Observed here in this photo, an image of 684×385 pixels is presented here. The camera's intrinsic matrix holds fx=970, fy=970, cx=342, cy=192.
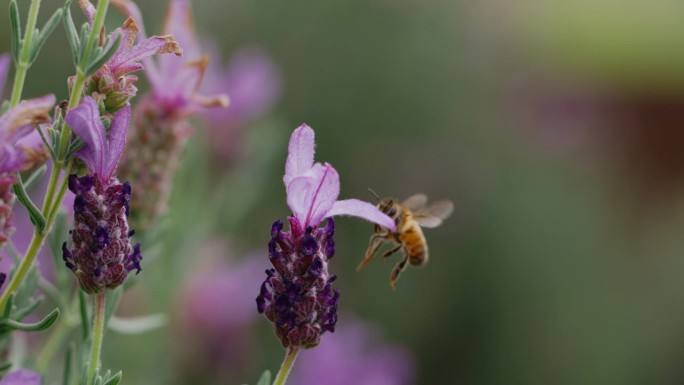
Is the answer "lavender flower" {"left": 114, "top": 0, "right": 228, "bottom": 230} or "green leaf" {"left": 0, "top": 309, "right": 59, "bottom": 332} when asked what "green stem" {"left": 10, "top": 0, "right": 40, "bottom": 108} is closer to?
"green leaf" {"left": 0, "top": 309, "right": 59, "bottom": 332}

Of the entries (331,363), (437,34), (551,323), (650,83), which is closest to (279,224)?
(331,363)

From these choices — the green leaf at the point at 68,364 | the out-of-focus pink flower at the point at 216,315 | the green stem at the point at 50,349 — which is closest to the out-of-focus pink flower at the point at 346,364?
the out-of-focus pink flower at the point at 216,315

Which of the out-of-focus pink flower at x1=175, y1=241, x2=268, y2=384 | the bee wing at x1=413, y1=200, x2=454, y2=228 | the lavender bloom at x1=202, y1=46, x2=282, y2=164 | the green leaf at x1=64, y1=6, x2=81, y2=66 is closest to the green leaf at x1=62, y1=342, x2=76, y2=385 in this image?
the green leaf at x1=64, y1=6, x2=81, y2=66

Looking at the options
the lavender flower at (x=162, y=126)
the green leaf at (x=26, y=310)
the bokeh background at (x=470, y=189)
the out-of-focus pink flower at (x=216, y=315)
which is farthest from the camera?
the bokeh background at (x=470, y=189)

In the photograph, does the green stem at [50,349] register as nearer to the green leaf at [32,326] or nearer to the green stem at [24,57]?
the green leaf at [32,326]

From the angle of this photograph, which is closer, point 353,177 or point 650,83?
point 353,177

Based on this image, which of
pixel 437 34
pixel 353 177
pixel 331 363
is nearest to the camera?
pixel 331 363

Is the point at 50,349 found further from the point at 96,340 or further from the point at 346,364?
the point at 346,364

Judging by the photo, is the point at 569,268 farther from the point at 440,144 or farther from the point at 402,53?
the point at 402,53
